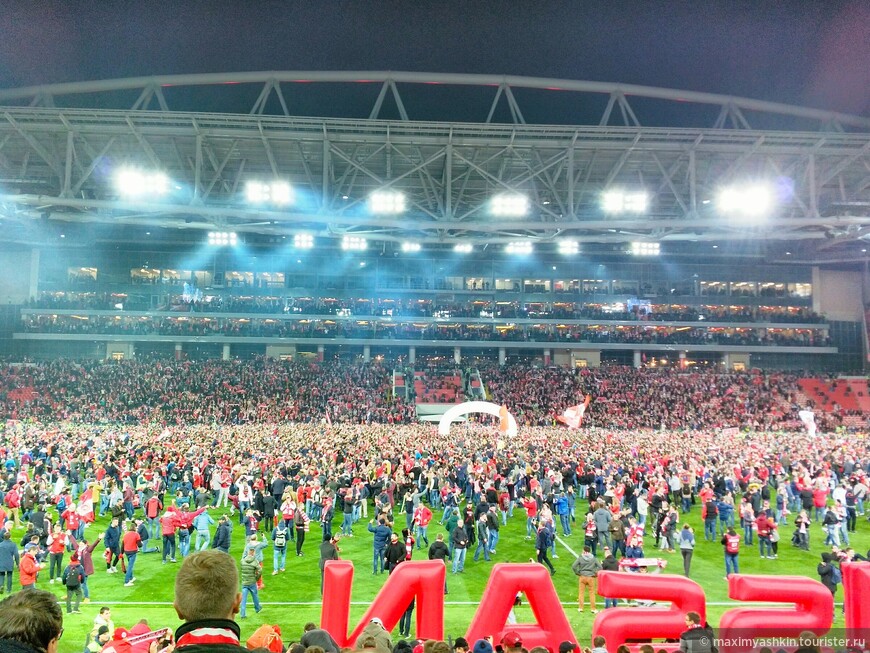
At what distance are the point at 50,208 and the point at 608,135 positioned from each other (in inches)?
943

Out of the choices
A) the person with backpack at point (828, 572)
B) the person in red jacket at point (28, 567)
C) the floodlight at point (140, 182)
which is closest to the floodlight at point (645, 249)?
the floodlight at point (140, 182)

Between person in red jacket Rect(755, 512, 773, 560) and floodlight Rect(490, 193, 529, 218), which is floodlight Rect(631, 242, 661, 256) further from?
person in red jacket Rect(755, 512, 773, 560)

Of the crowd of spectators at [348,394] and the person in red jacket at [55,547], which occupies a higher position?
the crowd of spectators at [348,394]

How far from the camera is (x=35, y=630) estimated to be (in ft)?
9.00

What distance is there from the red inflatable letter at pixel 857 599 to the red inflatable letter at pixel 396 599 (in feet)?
21.0

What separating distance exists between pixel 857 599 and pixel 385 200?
20879 millimetres

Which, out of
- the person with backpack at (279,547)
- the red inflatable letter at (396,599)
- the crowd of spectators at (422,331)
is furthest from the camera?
the crowd of spectators at (422,331)

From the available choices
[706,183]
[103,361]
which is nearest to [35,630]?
[706,183]

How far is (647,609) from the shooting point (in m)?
9.43

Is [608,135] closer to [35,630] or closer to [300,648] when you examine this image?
[300,648]

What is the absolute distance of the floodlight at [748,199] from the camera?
2564 cm

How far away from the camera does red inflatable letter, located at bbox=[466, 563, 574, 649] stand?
9.35 metres

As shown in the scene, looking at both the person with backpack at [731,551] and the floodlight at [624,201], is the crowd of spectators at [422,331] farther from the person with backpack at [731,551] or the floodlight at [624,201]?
the person with backpack at [731,551]

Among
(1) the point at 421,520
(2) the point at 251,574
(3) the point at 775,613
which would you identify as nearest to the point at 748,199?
(1) the point at 421,520
